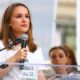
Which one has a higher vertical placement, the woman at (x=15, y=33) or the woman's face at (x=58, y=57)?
the woman at (x=15, y=33)

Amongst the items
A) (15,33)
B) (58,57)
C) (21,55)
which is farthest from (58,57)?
(21,55)

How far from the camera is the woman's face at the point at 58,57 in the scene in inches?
88.7

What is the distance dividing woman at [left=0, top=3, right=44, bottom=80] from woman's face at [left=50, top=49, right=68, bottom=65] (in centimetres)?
44

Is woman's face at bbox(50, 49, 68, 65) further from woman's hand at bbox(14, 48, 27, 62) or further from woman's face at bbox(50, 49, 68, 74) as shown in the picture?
woman's hand at bbox(14, 48, 27, 62)

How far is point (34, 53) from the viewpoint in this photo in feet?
5.88

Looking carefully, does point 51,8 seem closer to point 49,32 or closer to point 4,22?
point 49,32

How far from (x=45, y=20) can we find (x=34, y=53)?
3.05 ft

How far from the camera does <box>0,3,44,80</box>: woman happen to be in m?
1.68

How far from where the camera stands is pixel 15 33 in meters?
1.75

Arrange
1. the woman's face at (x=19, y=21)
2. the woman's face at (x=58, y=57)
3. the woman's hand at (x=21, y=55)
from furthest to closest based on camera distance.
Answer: the woman's face at (x=58, y=57)
the woman's face at (x=19, y=21)
the woman's hand at (x=21, y=55)

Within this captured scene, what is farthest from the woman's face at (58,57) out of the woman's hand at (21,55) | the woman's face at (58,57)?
the woman's hand at (21,55)

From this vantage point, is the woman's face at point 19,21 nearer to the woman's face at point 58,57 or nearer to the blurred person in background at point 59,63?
the blurred person in background at point 59,63

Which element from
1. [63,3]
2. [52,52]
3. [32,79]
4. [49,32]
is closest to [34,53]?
[32,79]

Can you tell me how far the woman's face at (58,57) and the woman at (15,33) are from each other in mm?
443
